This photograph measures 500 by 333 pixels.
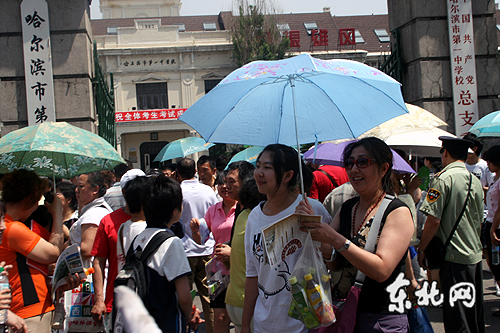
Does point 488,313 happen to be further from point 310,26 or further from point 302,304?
point 310,26

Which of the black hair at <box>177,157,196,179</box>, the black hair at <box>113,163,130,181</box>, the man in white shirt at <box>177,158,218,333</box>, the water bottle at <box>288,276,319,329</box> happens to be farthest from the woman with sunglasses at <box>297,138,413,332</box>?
the black hair at <box>113,163,130,181</box>

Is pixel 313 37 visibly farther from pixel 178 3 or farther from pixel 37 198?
pixel 37 198

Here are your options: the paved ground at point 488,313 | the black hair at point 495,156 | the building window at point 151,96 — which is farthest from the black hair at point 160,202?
the building window at point 151,96

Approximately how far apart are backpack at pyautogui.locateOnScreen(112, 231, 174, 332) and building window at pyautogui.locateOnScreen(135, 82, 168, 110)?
30.8 meters

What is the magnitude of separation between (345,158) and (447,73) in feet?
18.5

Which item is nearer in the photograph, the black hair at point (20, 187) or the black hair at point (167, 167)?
the black hair at point (20, 187)

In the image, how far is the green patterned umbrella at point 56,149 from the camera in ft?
11.6

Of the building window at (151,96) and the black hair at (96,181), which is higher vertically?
the building window at (151,96)

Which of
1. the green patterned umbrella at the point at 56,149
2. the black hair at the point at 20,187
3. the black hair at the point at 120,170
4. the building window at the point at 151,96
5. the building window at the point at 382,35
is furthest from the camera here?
the building window at the point at 382,35

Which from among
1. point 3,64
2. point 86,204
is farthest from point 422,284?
point 3,64

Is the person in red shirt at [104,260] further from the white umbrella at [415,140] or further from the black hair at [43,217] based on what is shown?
the white umbrella at [415,140]

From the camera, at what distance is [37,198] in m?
3.25

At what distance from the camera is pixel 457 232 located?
12.9 ft

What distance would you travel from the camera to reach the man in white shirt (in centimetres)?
462
